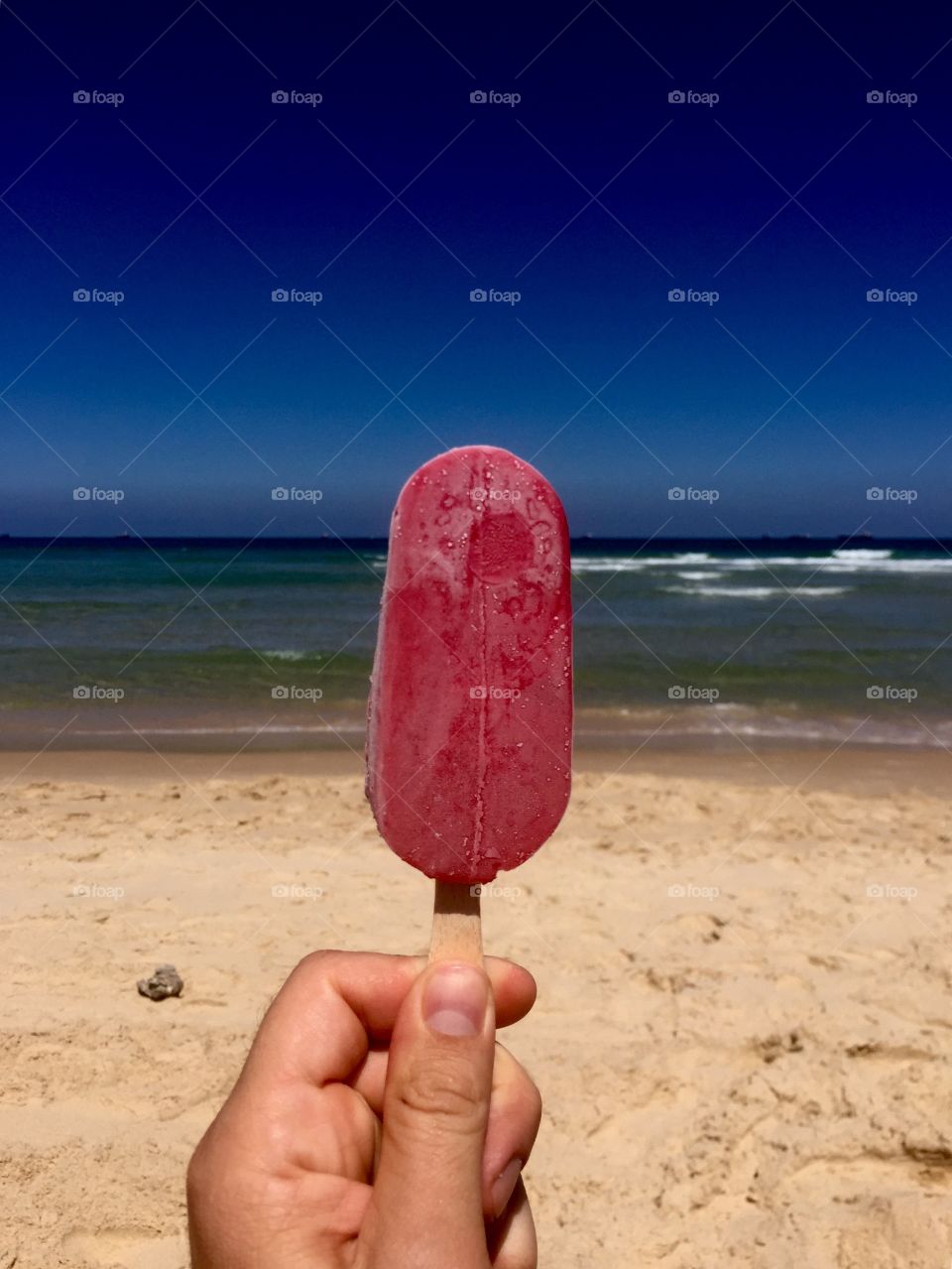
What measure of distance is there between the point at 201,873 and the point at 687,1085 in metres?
2.51

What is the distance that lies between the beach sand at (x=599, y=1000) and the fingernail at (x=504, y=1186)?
814mm

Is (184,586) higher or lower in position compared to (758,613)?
higher

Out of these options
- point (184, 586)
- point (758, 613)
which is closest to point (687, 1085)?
point (758, 613)

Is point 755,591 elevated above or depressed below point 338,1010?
above

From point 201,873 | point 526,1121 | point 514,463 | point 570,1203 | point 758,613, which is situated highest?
point 758,613

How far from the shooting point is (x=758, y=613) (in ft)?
51.0

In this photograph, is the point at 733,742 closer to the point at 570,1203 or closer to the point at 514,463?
the point at 570,1203

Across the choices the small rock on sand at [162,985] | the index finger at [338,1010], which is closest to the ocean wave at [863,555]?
the small rock on sand at [162,985]

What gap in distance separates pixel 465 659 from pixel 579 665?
8.21m

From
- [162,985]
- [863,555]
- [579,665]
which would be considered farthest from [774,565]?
[162,985]

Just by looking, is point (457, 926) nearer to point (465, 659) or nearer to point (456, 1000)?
point (456, 1000)

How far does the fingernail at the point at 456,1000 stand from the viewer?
1.74m

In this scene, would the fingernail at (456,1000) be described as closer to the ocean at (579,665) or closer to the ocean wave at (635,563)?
the ocean at (579,665)

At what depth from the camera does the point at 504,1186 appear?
196 centimetres
